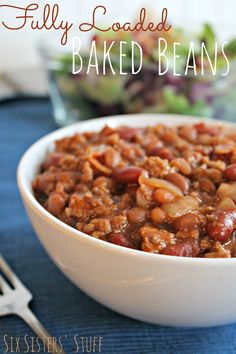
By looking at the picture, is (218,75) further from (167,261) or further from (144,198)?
(167,261)

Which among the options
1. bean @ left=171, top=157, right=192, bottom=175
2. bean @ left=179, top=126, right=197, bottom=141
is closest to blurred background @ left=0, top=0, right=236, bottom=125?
bean @ left=179, top=126, right=197, bottom=141

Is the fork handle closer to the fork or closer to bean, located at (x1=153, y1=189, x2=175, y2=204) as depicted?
the fork

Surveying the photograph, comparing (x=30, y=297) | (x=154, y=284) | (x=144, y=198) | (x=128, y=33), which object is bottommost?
(x=30, y=297)

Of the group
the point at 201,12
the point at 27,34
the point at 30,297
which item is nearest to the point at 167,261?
the point at 30,297

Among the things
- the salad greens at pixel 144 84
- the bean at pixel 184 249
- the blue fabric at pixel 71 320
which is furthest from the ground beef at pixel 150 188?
the salad greens at pixel 144 84

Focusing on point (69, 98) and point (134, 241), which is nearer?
point (134, 241)

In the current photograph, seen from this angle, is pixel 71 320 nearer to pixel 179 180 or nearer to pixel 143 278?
pixel 143 278

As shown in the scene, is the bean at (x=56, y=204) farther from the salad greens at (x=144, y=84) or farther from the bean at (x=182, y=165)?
the salad greens at (x=144, y=84)
